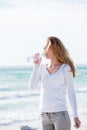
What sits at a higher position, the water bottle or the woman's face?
the woman's face

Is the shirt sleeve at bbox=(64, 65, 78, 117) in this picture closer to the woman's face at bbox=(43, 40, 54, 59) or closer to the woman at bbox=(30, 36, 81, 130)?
the woman at bbox=(30, 36, 81, 130)

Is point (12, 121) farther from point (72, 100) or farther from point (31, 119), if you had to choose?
point (72, 100)

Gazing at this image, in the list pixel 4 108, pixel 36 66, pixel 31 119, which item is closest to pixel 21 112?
pixel 4 108

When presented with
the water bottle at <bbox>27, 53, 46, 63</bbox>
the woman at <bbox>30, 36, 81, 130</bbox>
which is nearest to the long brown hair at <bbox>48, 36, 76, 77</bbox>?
the woman at <bbox>30, 36, 81, 130</bbox>

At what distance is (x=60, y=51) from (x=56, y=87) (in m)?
0.31

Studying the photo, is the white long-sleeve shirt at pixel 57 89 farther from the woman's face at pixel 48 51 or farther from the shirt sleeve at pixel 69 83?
the woman's face at pixel 48 51

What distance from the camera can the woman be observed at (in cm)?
491

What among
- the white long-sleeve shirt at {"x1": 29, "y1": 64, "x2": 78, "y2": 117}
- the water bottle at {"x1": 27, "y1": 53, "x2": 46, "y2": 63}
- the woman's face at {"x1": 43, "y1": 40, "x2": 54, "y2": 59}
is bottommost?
the white long-sleeve shirt at {"x1": 29, "y1": 64, "x2": 78, "y2": 117}

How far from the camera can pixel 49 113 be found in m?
4.93

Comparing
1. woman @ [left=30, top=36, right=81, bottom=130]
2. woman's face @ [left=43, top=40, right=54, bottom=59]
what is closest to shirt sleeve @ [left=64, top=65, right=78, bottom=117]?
woman @ [left=30, top=36, right=81, bottom=130]

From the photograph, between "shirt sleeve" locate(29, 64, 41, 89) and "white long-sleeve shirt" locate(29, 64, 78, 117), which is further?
"shirt sleeve" locate(29, 64, 41, 89)

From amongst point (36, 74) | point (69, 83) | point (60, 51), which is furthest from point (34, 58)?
point (69, 83)

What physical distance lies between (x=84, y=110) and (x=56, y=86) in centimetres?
1011

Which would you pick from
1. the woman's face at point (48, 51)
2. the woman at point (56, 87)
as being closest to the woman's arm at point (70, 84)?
the woman at point (56, 87)
